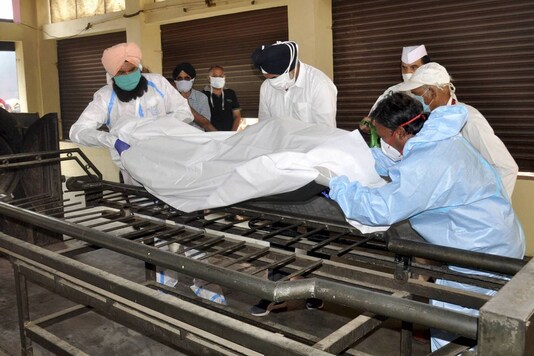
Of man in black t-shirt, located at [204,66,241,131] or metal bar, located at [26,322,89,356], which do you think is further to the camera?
man in black t-shirt, located at [204,66,241,131]

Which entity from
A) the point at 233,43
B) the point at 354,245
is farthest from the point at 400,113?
the point at 233,43

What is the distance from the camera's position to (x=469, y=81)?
472 cm

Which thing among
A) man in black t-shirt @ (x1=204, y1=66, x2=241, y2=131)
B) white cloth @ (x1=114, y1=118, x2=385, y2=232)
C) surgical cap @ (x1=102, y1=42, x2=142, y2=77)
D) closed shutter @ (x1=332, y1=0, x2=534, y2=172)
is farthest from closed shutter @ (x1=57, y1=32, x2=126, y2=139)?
white cloth @ (x1=114, y1=118, x2=385, y2=232)

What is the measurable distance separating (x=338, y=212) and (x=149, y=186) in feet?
3.28

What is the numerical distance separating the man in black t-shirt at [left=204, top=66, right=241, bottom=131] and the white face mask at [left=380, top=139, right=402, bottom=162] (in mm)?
2864

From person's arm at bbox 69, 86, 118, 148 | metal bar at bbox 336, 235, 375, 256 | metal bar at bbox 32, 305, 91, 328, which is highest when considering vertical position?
person's arm at bbox 69, 86, 118, 148

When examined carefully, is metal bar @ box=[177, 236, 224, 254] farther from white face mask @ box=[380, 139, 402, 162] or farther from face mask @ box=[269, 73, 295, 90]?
face mask @ box=[269, 73, 295, 90]

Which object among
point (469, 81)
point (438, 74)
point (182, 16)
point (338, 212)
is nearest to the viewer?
point (338, 212)

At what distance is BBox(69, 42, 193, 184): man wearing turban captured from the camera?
335 cm

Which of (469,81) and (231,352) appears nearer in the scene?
(231,352)

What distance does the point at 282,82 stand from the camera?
3.41 metres

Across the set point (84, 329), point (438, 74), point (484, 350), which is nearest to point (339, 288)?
point (484, 350)

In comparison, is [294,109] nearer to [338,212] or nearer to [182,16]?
[338,212]

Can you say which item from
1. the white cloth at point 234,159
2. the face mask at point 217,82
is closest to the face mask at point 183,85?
the face mask at point 217,82
